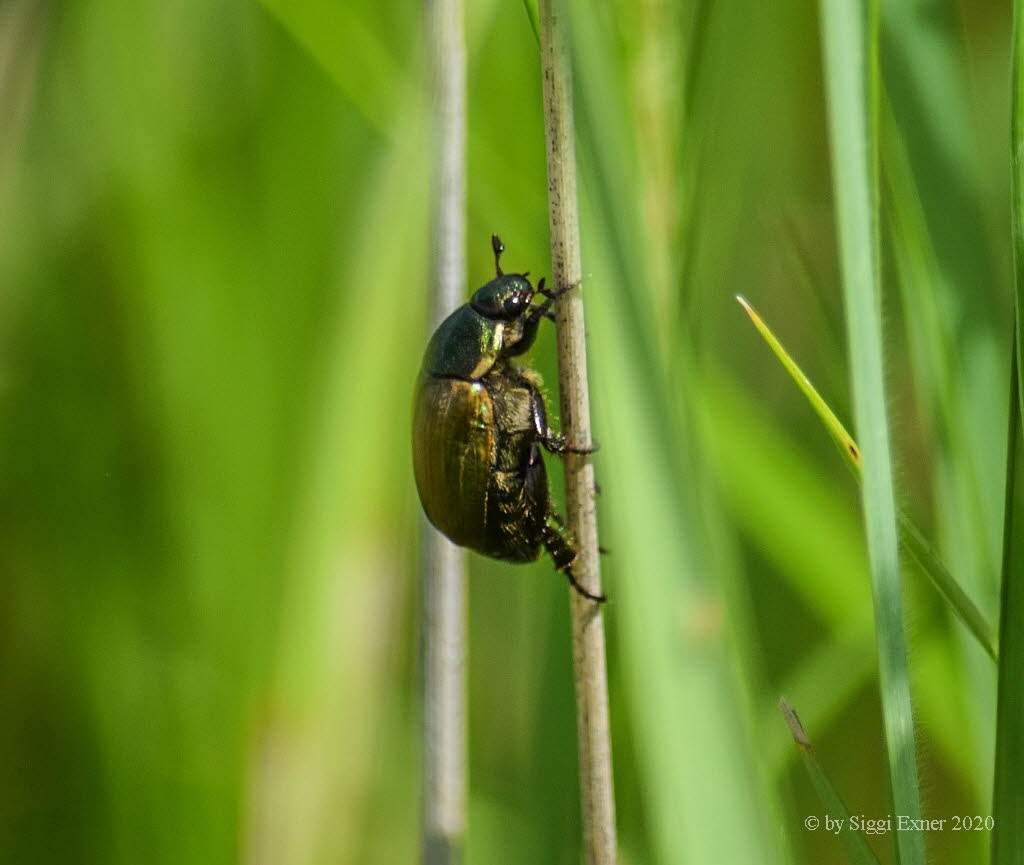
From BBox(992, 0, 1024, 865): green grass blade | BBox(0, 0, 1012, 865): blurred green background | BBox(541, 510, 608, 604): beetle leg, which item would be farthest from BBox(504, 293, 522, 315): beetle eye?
BBox(992, 0, 1024, 865): green grass blade

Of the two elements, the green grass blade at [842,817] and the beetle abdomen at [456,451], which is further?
the beetle abdomen at [456,451]

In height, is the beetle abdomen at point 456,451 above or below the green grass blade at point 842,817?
above

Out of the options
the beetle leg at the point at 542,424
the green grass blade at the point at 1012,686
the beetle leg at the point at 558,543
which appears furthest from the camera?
the beetle leg at the point at 542,424

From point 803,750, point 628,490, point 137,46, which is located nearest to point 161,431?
point 137,46

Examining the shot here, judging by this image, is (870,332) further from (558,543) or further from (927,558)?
(558,543)

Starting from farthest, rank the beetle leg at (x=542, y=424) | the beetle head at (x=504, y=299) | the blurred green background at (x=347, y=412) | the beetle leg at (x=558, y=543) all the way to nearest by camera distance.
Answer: the beetle head at (x=504, y=299) < the beetle leg at (x=542, y=424) < the beetle leg at (x=558, y=543) < the blurred green background at (x=347, y=412)

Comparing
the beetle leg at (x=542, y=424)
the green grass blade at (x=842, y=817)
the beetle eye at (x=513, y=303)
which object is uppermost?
the beetle eye at (x=513, y=303)

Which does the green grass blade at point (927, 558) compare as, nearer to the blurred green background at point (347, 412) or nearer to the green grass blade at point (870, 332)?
the green grass blade at point (870, 332)

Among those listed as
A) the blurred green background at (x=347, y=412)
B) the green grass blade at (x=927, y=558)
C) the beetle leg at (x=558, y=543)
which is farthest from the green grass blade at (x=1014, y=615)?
the beetle leg at (x=558, y=543)
